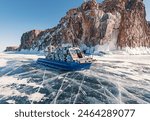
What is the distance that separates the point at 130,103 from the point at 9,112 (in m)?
6.34

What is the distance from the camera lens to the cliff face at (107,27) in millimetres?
74125

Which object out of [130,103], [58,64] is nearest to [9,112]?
[130,103]

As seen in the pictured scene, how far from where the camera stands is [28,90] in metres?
13.5

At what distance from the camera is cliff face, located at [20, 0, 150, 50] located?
2918 inches

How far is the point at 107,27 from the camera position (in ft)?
236

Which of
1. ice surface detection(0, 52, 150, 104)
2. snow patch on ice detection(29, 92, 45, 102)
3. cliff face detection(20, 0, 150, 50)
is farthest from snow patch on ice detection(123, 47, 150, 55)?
snow patch on ice detection(29, 92, 45, 102)

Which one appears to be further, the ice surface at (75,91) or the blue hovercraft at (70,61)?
the blue hovercraft at (70,61)

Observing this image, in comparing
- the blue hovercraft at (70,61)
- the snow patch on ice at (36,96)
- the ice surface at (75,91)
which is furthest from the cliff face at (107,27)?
the snow patch on ice at (36,96)

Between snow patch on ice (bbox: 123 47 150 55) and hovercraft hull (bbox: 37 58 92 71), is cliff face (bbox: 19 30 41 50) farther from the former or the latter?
hovercraft hull (bbox: 37 58 92 71)

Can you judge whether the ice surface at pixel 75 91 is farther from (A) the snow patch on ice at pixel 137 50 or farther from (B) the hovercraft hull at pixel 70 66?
(A) the snow patch on ice at pixel 137 50

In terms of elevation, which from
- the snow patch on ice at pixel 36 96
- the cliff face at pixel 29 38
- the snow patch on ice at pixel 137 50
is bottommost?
the snow patch on ice at pixel 36 96

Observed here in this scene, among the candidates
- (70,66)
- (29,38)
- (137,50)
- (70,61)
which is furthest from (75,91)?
(29,38)

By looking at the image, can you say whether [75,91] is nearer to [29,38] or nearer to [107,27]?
[107,27]

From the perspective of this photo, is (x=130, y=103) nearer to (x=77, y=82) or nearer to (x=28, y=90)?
(x=77, y=82)
